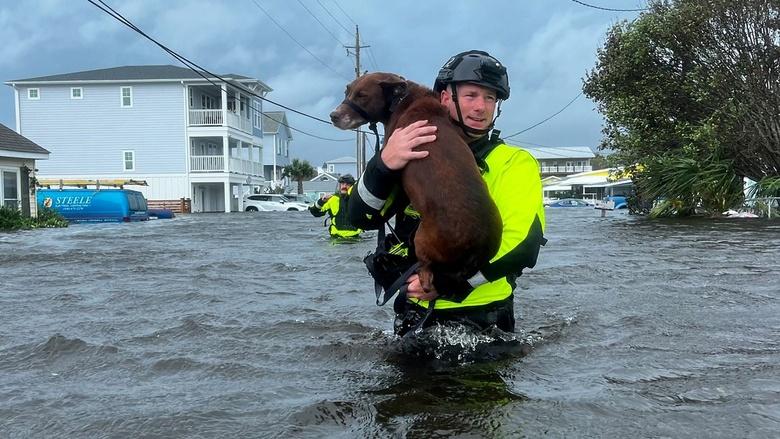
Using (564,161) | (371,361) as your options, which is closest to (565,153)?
(564,161)

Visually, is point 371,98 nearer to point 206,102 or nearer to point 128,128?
point 128,128

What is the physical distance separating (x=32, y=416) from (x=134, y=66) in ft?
153

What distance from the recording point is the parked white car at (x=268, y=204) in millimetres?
44219

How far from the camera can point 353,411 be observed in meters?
3.07

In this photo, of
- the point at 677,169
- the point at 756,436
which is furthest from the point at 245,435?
the point at 677,169

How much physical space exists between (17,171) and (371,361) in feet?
79.7

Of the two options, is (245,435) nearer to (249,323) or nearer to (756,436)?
(756,436)

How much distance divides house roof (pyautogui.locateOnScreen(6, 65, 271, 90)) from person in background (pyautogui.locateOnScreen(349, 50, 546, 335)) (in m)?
40.8

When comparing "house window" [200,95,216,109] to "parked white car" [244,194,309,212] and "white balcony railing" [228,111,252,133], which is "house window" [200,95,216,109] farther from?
"parked white car" [244,194,309,212]

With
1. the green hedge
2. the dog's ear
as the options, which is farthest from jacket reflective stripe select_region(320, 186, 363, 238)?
the green hedge

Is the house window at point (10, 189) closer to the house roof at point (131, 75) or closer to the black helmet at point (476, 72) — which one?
the house roof at point (131, 75)

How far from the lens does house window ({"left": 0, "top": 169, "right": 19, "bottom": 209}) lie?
2305cm

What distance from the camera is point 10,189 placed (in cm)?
2383

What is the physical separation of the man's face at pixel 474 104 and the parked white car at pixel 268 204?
134 feet
